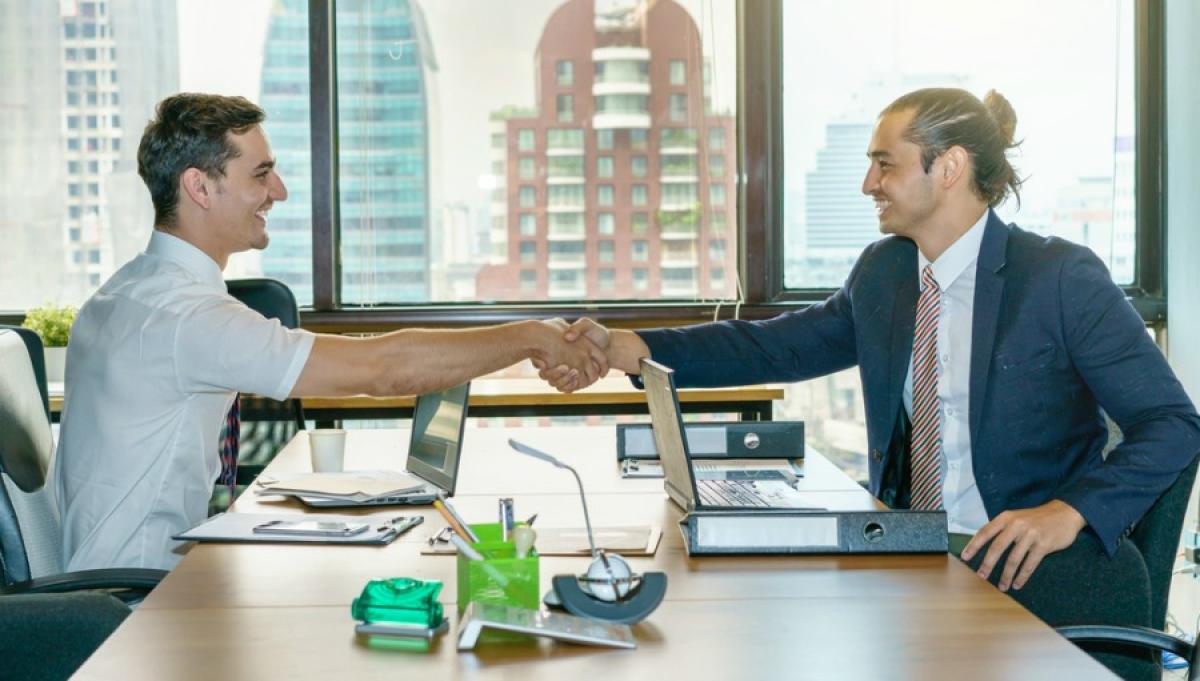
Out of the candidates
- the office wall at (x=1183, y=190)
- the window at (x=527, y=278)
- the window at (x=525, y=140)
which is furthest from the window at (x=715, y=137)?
the office wall at (x=1183, y=190)

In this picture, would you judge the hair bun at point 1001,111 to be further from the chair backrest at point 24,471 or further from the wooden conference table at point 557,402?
the chair backrest at point 24,471

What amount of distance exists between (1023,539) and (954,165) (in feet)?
2.93

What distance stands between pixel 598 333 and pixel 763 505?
91cm

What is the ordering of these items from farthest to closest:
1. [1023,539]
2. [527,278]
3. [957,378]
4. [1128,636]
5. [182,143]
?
[527,278], [182,143], [957,378], [1023,539], [1128,636]

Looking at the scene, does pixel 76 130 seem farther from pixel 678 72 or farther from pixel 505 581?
pixel 505 581

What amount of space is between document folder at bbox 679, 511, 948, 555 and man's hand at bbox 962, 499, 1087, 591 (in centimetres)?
15

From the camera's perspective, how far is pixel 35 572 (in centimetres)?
228

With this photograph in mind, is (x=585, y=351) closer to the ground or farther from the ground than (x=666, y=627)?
farther from the ground

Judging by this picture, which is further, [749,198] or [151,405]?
[749,198]

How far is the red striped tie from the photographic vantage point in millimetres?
2502

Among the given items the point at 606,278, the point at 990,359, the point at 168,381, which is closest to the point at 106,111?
the point at 606,278

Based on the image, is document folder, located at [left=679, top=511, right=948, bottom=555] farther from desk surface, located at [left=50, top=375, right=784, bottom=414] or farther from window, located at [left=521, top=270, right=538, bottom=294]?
window, located at [left=521, top=270, right=538, bottom=294]

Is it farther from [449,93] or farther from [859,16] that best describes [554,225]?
[859,16]

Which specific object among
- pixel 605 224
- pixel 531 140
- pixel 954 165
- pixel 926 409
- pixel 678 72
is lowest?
pixel 926 409
